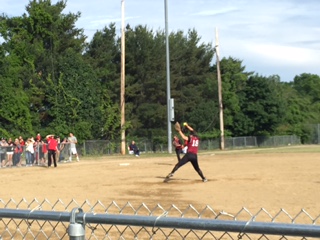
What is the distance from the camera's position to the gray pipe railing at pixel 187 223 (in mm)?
Answer: 3549

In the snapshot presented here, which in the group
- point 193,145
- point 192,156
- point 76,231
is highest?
point 76,231

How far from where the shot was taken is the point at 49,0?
60594mm

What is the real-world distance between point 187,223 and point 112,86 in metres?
63.5

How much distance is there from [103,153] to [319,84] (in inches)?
2985

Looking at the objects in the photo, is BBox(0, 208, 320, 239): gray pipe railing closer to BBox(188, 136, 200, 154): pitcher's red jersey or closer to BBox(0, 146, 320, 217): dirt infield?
BBox(0, 146, 320, 217): dirt infield

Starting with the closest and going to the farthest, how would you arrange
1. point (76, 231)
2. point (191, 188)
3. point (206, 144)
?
point (76, 231), point (191, 188), point (206, 144)

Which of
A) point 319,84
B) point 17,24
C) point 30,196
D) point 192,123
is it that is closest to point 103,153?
point 17,24

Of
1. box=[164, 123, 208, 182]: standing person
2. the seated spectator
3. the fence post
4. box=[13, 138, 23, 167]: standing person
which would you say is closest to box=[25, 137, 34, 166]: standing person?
box=[13, 138, 23, 167]: standing person

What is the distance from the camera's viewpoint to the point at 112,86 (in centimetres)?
6712

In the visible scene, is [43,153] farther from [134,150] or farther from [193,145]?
[193,145]

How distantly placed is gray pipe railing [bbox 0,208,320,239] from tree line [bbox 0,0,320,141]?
47547mm

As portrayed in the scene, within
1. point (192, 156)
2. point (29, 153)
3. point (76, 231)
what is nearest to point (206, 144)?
point (29, 153)

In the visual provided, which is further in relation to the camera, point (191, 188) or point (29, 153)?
point (29, 153)

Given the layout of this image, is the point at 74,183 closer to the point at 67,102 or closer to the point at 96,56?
the point at 67,102
